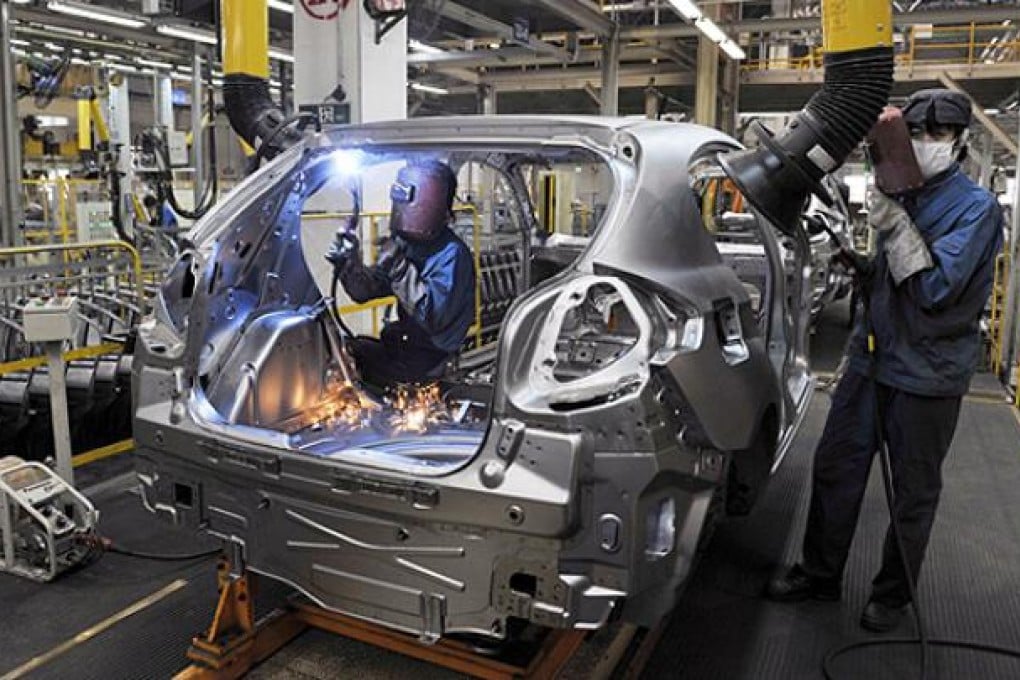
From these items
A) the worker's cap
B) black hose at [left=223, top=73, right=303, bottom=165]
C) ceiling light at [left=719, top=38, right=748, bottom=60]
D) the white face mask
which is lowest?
the white face mask

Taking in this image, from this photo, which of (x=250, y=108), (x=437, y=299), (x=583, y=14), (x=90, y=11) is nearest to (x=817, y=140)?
(x=437, y=299)

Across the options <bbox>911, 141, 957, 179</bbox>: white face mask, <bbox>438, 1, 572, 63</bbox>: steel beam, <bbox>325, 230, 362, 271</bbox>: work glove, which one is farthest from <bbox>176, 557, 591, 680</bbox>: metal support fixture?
<bbox>438, 1, 572, 63</bbox>: steel beam

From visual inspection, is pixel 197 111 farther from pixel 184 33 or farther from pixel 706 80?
pixel 706 80

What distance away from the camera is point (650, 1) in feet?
39.0

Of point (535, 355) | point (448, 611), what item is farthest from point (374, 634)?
point (535, 355)

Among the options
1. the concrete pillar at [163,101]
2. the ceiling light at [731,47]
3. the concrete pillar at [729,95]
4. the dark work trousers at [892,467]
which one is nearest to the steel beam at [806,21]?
the ceiling light at [731,47]

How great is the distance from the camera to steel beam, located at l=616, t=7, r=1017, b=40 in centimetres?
1066

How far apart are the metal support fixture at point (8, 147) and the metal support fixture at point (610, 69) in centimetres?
761

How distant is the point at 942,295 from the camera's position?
302cm

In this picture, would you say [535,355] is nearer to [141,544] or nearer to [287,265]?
[287,265]

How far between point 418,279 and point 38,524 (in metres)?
1.90

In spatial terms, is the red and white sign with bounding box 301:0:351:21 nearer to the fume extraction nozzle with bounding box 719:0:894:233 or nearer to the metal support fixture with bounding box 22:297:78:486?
the metal support fixture with bounding box 22:297:78:486

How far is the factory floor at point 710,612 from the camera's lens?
10.0ft

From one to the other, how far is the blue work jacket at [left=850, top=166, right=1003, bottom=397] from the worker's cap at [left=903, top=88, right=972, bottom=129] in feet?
0.59
